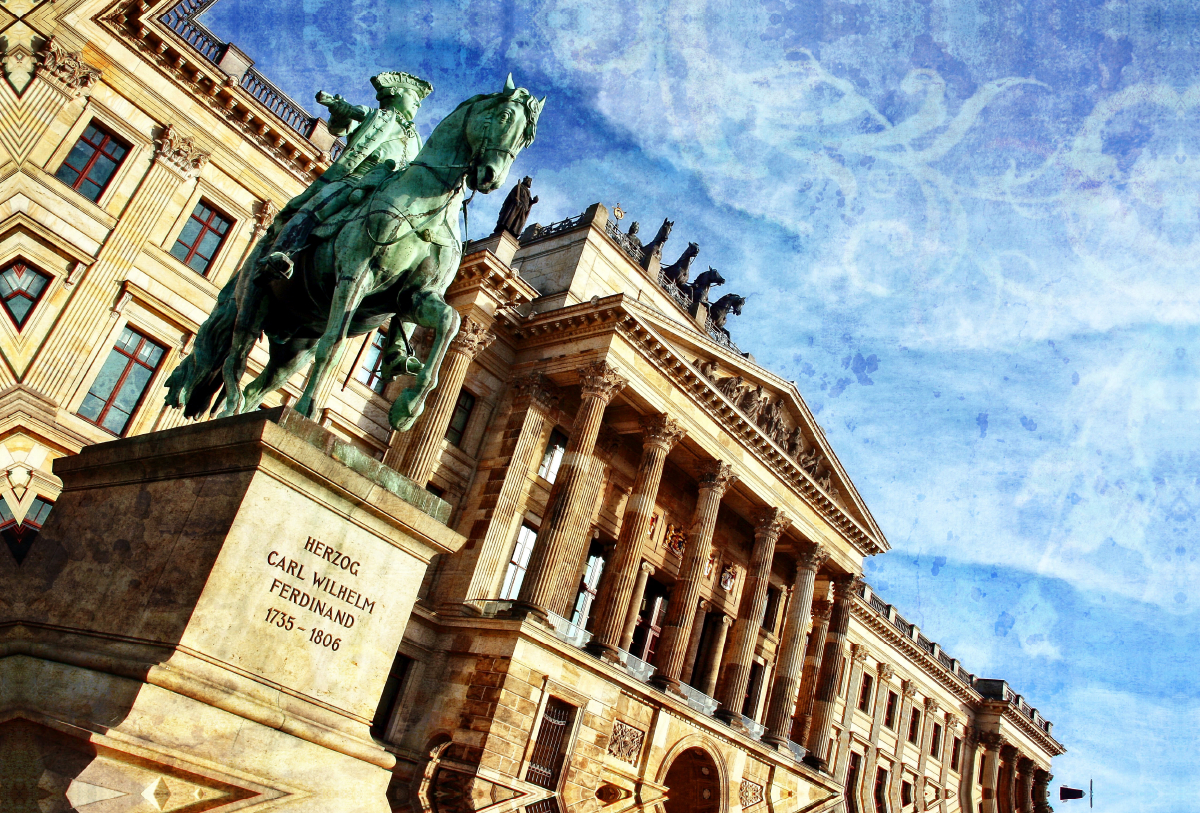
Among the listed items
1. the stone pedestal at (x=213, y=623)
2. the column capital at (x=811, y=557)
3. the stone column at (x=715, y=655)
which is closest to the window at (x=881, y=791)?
the column capital at (x=811, y=557)

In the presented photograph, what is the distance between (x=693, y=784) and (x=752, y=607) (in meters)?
5.93

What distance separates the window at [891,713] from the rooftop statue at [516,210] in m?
32.7

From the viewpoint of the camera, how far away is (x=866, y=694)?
152ft

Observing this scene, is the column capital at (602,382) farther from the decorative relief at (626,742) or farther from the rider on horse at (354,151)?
the rider on horse at (354,151)

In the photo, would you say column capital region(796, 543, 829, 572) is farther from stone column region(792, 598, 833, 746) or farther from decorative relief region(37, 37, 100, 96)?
decorative relief region(37, 37, 100, 96)

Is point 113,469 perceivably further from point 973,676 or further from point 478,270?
point 973,676

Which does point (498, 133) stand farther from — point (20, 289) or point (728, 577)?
point (728, 577)

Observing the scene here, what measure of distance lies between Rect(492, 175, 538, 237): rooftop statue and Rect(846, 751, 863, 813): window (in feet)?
101

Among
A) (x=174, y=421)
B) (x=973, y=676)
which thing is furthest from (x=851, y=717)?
(x=174, y=421)

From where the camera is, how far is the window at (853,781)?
4334 centimetres

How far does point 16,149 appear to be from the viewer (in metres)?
18.9

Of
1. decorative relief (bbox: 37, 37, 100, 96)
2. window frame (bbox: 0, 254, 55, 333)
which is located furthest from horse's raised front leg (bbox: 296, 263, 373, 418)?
decorative relief (bbox: 37, 37, 100, 96)

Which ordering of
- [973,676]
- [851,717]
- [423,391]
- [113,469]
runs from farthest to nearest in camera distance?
[973,676], [851,717], [423,391], [113,469]

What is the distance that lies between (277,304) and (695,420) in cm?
2192
